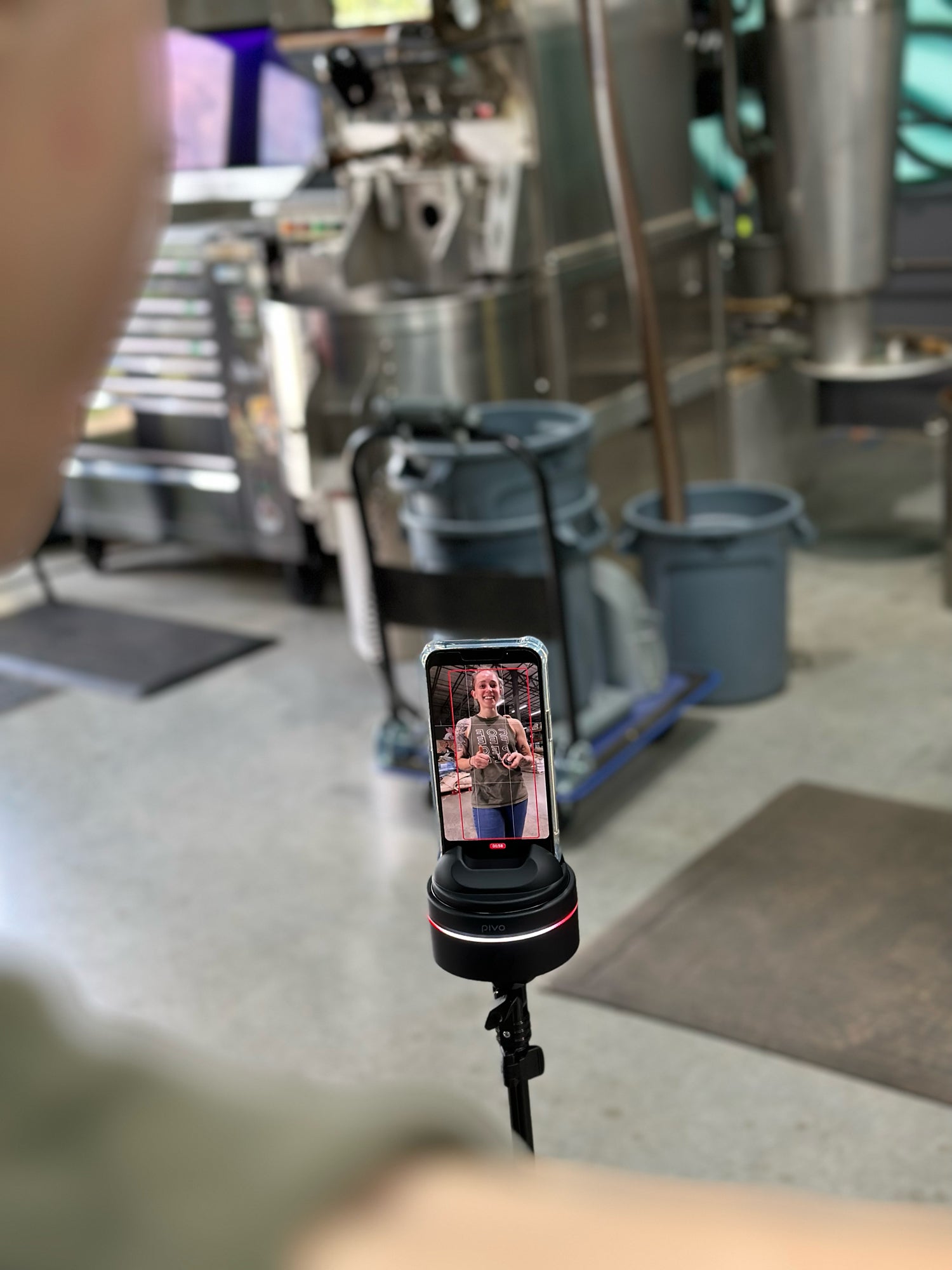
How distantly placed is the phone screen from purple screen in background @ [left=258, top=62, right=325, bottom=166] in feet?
15.5

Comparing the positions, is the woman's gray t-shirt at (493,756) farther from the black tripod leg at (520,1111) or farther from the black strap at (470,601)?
the black strap at (470,601)

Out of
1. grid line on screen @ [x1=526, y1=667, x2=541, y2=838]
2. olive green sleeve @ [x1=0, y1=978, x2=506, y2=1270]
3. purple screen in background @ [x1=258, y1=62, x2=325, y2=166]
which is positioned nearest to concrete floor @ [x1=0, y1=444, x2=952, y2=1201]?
grid line on screen @ [x1=526, y1=667, x2=541, y2=838]

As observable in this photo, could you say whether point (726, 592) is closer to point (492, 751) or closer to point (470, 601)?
point (470, 601)

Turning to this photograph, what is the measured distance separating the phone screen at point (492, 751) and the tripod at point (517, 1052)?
102 mm

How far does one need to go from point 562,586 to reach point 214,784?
1150 mm

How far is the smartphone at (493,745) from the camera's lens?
0.94 metres

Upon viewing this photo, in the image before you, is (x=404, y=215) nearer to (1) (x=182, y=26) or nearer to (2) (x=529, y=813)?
(1) (x=182, y=26)

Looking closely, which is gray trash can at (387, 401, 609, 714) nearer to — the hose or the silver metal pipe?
the hose

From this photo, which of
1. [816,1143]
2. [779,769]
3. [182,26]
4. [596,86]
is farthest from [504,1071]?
[182,26]

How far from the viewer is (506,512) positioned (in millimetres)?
3453

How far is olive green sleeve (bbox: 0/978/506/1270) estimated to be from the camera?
23 centimetres

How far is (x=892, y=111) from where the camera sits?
177 inches

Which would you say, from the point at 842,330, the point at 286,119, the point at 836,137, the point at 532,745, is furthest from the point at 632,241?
the point at 532,745

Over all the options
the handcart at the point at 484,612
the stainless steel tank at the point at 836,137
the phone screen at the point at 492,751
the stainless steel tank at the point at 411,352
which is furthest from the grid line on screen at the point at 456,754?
the stainless steel tank at the point at 836,137
